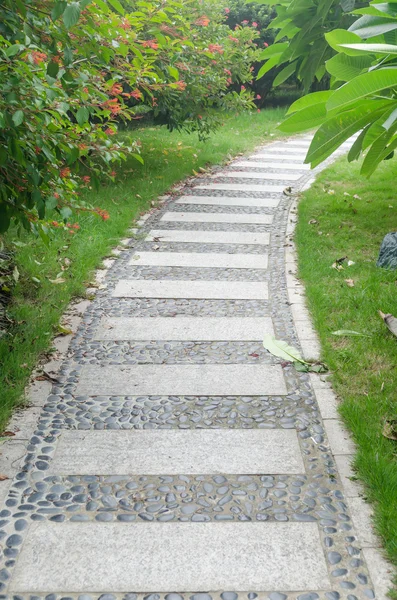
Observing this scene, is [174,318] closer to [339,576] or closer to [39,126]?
[39,126]

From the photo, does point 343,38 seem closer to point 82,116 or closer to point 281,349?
point 82,116

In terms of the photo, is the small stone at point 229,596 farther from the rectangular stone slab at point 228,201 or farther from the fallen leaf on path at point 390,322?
Answer: the rectangular stone slab at point 228,201

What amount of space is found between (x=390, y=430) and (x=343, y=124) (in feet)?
4.80

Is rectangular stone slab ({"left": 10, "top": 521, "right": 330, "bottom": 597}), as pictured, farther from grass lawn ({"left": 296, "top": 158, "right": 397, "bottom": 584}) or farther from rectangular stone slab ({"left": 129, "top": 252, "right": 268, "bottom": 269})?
rectangular stone slab ({"left": 129, "top": 252, "right": 268, "bottom": 269})

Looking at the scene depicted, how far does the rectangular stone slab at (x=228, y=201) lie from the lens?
27.2 ft

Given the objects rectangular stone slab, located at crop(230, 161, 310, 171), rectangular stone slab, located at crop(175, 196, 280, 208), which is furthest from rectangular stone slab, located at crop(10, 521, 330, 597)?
rectangular stone slab, located at crop(230, 161, 310, 171)

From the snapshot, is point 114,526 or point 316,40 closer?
point 114,526

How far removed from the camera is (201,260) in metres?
5.94

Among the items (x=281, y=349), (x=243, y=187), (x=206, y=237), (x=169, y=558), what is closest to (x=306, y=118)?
(x=281, y=349)

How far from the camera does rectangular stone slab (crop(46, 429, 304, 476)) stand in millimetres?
2812

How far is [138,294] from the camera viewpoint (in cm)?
507

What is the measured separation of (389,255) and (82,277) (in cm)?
270

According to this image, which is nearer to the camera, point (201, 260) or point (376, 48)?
point (376, 48)

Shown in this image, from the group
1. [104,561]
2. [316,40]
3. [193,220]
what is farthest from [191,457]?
[193,220]
